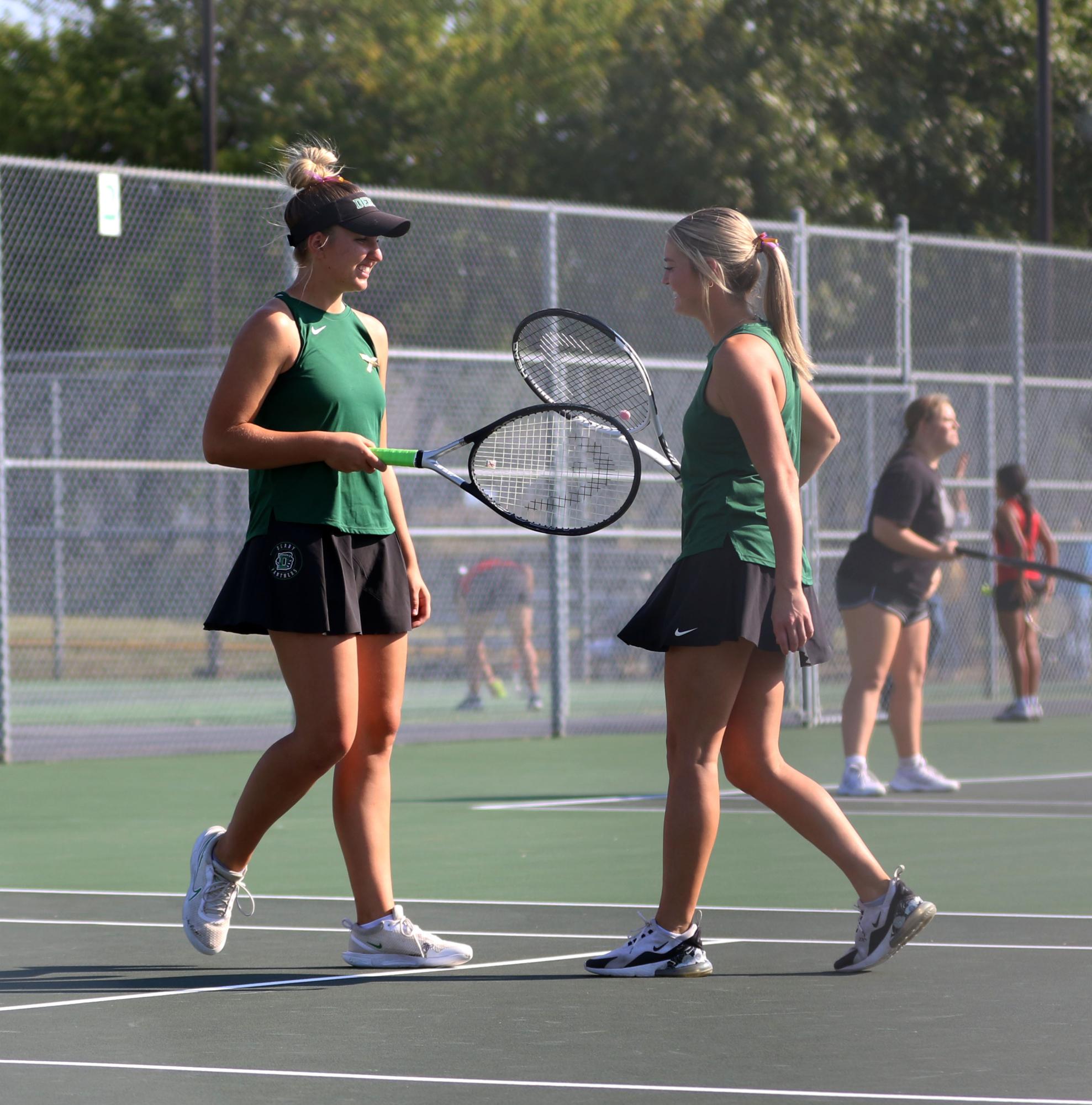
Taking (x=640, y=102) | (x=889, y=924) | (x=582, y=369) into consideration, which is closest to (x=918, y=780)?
(x=582, y=369)

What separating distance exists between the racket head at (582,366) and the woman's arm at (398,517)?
1.69 feet

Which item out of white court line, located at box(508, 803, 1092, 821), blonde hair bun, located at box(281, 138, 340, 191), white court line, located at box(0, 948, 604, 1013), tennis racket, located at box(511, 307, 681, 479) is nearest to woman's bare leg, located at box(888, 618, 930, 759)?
white court line, located at box(508, 803, 1092, 821)

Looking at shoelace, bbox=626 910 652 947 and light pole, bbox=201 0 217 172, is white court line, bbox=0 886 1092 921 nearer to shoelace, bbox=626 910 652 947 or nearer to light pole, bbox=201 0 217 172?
shoelace, bbox=626 910 652 947

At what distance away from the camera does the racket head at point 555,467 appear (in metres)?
5.95

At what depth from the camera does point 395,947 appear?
5812 mm

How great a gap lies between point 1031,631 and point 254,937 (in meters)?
10.2

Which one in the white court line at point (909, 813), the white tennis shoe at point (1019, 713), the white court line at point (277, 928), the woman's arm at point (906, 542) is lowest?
the white tennis shoe at point (1019, 713)

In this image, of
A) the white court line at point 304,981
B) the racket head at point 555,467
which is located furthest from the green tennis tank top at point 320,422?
the white court line at point 304,981

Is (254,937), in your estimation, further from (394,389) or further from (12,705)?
(12,705)

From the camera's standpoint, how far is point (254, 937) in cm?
634

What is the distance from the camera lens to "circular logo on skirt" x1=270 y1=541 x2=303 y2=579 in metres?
5.57

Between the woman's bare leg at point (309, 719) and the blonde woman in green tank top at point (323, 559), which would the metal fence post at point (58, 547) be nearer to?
the blonde woman in green tank top at point (323, 559)

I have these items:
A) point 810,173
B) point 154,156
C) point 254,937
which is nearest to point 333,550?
point 254,937

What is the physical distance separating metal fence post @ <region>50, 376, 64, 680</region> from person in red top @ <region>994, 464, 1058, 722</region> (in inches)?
256
